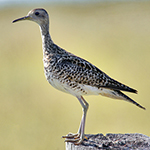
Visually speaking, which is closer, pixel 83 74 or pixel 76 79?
pixel 76 79

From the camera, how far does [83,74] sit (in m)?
7.42

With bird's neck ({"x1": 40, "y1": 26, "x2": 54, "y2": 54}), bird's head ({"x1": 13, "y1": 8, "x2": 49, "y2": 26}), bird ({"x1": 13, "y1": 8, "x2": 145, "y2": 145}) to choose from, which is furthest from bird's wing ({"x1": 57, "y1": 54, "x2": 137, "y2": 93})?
bird's head ({"x1": 13, "y1": 8, "x2": 49, "y2": 26})

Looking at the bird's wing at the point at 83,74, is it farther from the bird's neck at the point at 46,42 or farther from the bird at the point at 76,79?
→ the bird's neck at the point at 46,42

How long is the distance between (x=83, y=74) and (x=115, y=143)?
1.80m

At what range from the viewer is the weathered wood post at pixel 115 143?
19.7 feet

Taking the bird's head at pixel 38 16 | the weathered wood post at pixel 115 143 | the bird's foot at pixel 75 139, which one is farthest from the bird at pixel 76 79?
the bird's head at pixel 38 16

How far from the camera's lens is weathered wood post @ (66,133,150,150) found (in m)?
6.02

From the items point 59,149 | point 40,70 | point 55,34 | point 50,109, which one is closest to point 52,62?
point 59,149

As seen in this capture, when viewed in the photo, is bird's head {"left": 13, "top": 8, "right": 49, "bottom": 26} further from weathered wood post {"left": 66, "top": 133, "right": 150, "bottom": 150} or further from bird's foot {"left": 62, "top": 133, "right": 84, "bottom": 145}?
weathered wood post {"left": 66, "top": 133, "right": 150, "bottom": 150}

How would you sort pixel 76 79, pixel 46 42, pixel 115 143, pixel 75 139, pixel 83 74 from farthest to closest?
pixel 46 42 → pixel 83 74 → pixel 76 79 → pixel 75 139 → pixel 115 143


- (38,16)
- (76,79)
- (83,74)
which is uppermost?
(38,16)

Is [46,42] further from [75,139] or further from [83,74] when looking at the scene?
[75,139]

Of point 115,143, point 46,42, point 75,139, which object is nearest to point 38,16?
point 46,42

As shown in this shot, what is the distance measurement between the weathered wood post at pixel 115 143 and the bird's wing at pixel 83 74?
3.89 ft
